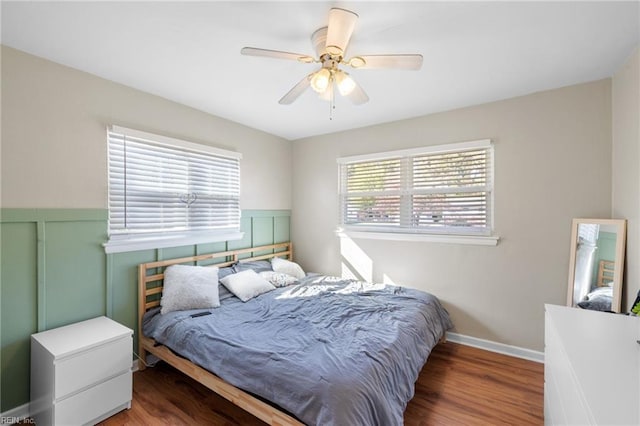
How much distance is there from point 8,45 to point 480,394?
4282mm

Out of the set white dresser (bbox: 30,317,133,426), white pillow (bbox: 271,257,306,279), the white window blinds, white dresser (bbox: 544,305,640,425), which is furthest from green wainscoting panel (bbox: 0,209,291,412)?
white dresser (bbox: 544,305,640,425)

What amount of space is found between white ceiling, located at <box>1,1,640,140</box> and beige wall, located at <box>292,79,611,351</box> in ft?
0.87

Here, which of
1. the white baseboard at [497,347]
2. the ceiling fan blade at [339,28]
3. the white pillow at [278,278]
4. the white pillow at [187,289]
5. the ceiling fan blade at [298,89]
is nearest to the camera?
the ceiling fan blade at [339,28]

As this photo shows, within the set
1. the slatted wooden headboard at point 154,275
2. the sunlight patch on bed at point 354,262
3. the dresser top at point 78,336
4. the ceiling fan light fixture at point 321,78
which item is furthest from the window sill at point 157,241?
the ceiling fan light fixture at point 321,78

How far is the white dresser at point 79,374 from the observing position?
173 cm

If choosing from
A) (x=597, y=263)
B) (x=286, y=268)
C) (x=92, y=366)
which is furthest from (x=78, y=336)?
(x=597, y=263)

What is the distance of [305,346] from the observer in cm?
183

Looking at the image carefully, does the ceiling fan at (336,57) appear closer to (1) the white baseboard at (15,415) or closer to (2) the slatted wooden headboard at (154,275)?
(2) the slatted wooden headboard at (154,275)

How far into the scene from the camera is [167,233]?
2758mm

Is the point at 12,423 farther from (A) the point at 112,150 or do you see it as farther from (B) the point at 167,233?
(A) the point at 112,150

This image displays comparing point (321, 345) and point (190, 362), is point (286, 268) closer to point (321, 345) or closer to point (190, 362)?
point (190, 362)

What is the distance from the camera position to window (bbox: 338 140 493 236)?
292 cm

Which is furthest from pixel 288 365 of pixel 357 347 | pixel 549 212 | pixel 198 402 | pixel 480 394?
pixel 549 212

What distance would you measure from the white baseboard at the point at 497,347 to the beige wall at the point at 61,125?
367 centimetres
